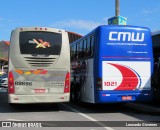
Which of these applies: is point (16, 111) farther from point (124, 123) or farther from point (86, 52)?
point (124, 123)

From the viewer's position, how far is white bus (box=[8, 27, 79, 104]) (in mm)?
12930

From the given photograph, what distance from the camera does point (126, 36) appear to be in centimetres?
1296

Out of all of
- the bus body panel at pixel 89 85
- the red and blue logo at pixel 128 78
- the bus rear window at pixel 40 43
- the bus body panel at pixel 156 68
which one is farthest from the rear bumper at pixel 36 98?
the bus body panel at pixel 156 68

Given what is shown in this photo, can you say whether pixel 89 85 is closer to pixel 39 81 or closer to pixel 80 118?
pixel 39 81

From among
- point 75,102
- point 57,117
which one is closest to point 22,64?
point 57,117

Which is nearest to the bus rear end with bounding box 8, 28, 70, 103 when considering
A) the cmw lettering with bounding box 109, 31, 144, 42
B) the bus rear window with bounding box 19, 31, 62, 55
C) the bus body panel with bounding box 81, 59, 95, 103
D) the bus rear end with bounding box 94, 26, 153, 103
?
the bus rear window with bounding box 19, 31, 62, 55

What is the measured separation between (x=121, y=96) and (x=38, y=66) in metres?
3.28

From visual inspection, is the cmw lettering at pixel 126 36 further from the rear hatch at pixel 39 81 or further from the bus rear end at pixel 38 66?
the rear hatch at pixel 39 81

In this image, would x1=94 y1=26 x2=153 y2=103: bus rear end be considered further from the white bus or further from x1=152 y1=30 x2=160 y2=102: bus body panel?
the white bus

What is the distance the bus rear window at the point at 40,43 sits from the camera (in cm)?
1315

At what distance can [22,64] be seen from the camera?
13.0 meters

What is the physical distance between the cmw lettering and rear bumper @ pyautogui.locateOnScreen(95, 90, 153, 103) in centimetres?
195

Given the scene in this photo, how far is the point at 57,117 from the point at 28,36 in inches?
133

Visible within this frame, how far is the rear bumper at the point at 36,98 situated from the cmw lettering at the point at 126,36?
2798 mm
